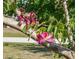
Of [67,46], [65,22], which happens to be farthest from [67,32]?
[67,46]

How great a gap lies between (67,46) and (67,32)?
0.14 metres

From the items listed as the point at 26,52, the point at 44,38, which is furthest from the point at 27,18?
the point at 26,52

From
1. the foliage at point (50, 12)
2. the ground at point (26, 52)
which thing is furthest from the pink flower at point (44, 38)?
the ground at point (26, 52)

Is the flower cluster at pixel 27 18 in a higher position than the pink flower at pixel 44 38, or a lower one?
higher

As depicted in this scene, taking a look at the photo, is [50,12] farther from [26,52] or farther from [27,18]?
[26,52]

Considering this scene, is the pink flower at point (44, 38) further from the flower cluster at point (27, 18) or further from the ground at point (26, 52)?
the ground at point (26, 52)

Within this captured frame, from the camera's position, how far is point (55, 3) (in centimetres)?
99

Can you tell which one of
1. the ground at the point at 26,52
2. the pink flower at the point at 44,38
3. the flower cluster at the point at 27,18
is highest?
the flower cluster at the point at 27,18

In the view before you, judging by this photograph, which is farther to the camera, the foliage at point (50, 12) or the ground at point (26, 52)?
the ground at point (26, 52)

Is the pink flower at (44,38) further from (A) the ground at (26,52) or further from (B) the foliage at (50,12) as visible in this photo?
(A) the ground at (26,52)

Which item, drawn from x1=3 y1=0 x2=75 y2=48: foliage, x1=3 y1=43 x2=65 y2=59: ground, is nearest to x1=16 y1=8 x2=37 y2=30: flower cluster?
x1=3 y1=0 x2=75 y2=48: foliage

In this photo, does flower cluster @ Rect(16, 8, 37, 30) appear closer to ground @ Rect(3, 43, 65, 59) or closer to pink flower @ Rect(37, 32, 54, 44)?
pink flower @ Rect(37, 32, 54, 44)

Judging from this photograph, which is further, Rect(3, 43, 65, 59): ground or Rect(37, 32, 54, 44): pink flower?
Rect(3, 43, 65, 59): ground

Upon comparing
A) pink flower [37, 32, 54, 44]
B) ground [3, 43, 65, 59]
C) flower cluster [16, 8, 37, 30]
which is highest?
flower cluster [16, 8, 37, 30]
